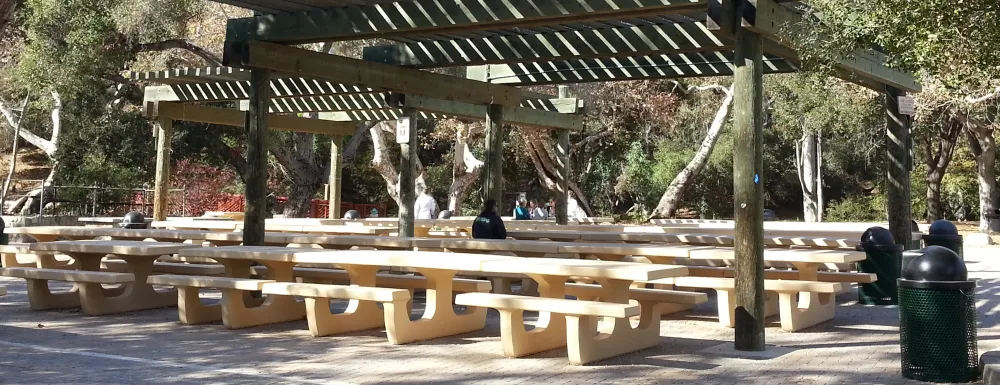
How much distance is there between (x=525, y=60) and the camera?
1095 centimetres

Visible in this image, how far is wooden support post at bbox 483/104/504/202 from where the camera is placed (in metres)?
14.0

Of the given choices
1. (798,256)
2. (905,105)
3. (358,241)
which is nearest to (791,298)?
(798,256)

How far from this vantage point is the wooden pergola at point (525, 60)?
7141mm

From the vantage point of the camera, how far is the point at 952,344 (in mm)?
5863

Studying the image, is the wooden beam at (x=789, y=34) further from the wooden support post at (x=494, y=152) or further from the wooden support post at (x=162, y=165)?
the wooden support post at (x=162, y=165)

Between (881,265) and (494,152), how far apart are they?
5.88 m

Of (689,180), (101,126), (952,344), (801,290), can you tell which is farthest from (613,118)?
(952,344)

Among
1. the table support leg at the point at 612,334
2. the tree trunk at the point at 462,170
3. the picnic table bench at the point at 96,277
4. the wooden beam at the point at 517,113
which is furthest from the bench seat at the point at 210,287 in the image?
the tree trunk at the point at 462,170

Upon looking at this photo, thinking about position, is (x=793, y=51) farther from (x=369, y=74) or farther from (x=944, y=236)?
(x=369, y=74)

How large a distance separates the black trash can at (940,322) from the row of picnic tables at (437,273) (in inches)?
61.7

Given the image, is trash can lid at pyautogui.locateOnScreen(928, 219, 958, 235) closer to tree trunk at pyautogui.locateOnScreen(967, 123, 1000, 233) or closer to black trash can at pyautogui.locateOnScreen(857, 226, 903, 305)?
black trash can at pyautogui.locateOnScreen(857, 226, 903, 305)

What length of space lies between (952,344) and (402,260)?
12.5 feet

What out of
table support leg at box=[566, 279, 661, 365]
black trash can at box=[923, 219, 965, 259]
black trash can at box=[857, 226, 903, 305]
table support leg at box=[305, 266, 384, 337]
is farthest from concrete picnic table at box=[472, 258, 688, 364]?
black trash can at box=[923, 219, 965, 259]

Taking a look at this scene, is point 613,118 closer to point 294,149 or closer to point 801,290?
point 294,149
